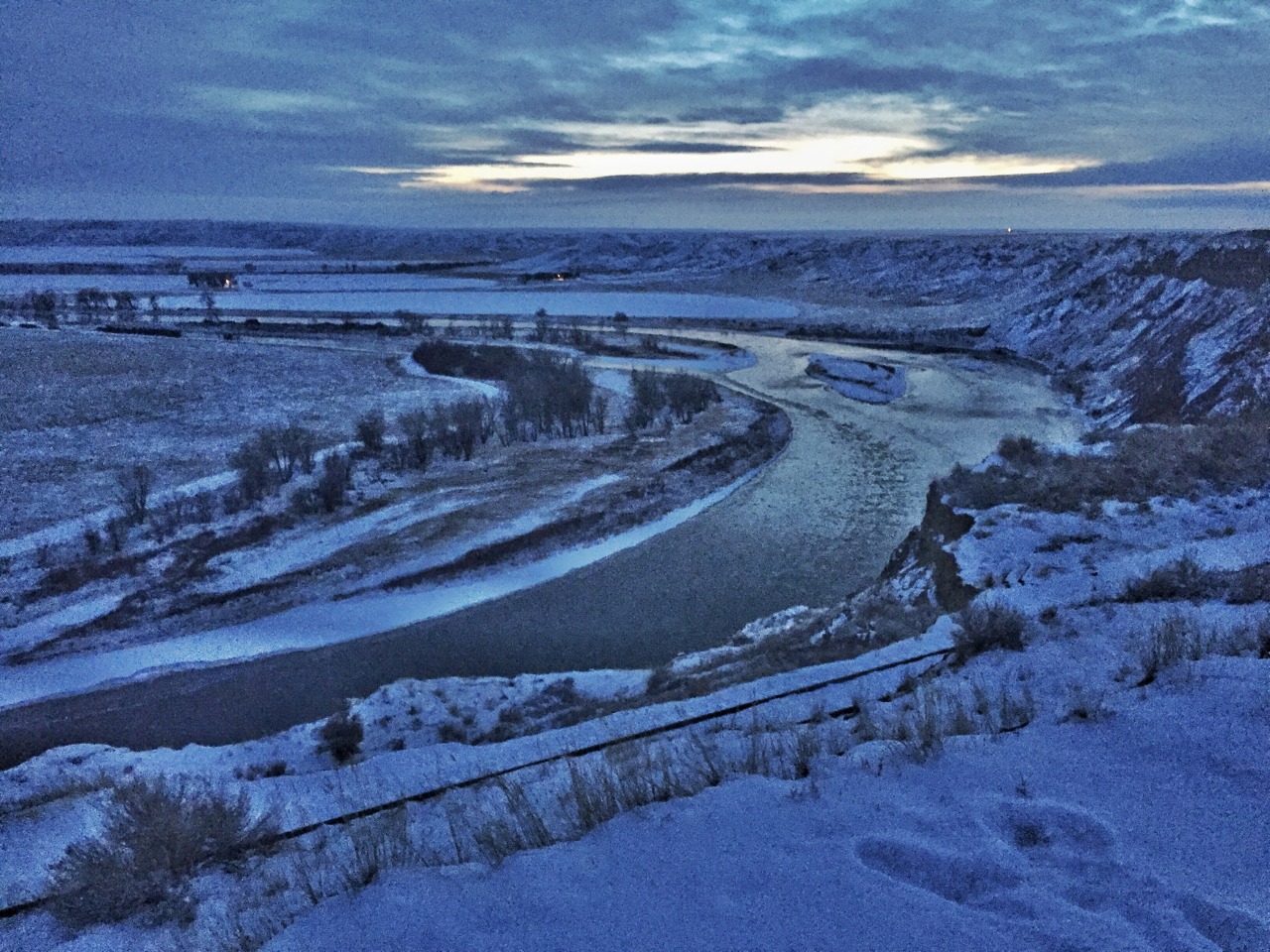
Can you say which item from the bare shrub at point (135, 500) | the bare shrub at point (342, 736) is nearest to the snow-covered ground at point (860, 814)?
the bare shrub at point (342, 736)

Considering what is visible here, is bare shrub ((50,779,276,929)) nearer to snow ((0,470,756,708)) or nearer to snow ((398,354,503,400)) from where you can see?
snow ((0,470,756,708))

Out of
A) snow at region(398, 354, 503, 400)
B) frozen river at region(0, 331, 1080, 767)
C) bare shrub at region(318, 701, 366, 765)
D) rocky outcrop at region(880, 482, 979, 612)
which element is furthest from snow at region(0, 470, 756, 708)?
snow at region(398, 354, 503, 400)

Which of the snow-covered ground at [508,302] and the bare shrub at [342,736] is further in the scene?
the snow-covered ground at [508,302]

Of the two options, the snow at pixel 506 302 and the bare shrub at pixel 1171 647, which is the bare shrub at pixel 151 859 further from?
the snow at pixel 506 302

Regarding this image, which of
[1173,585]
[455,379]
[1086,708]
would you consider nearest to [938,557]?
[1173,585]

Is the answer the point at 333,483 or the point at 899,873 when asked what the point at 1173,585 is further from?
the point at 333,483
